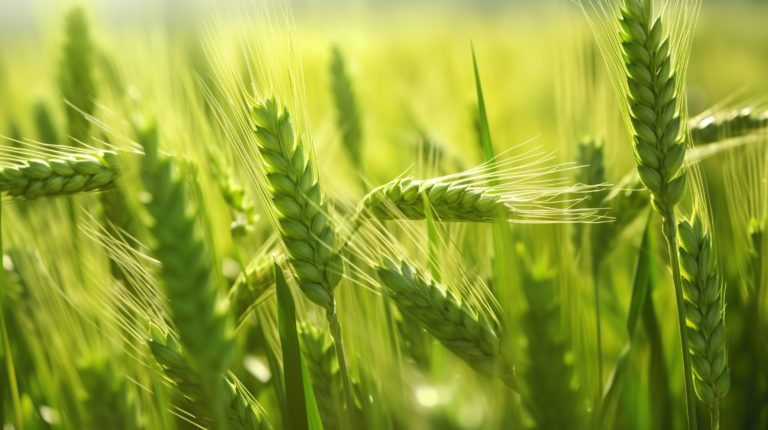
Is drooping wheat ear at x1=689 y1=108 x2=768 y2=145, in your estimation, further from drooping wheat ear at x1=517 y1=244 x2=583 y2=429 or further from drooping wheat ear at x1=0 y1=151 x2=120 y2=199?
drooping wheat ear at x1=0 y1=151 x2=120 y2=199

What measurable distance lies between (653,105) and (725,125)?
0.38m

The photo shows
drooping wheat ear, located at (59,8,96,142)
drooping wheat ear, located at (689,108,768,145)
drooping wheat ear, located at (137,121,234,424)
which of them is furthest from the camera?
drooping wheat ear, located at (59,8,96,142)

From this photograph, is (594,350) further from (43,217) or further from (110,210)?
(43,217)

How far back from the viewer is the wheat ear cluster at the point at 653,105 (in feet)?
2.62

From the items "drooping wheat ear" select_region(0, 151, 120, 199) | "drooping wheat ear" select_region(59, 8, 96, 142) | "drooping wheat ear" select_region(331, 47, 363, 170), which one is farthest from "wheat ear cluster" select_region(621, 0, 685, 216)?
"drooping wheat ear" select_region(59, 8, 96, 142)

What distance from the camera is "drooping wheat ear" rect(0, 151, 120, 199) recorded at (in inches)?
34.1

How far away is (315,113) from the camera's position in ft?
9.76

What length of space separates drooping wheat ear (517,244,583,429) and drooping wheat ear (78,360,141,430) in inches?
20.1

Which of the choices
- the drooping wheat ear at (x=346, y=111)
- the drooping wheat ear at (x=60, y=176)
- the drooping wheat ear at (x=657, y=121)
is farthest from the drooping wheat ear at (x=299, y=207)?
the drooping wheat ear at (x=346, y=111)

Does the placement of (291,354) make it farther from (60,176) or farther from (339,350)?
(60,176)

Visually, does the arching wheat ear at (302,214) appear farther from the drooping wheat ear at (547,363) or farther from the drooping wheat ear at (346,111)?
the drooping wheat ear at (346,111)

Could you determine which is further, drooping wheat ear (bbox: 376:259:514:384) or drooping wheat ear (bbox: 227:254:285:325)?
drooping wheat ear (bbox: 227:254:285:325)

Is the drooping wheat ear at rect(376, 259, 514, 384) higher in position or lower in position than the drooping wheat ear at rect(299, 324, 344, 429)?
higher

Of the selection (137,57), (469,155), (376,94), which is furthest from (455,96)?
(137,57)
